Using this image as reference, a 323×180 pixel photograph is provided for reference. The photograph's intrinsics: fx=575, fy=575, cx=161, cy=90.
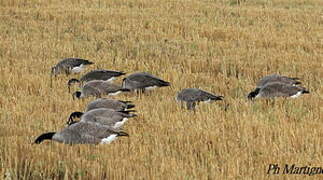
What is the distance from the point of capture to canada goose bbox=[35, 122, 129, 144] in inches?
301

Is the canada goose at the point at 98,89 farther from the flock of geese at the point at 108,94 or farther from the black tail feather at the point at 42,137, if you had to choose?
the black tail feather at the point at 42,137

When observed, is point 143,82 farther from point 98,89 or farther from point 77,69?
point 77,69

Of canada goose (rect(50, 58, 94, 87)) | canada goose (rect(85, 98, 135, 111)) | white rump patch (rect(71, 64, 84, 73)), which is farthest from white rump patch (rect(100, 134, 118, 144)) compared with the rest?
white rump patch (rect(71, 64, 84, 73))

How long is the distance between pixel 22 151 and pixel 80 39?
1100 centimetres

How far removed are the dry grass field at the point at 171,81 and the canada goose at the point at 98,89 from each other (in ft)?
0.65

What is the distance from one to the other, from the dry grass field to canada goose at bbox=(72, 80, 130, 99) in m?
0.20

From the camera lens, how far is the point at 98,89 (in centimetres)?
1077

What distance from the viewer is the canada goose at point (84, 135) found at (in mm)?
7645

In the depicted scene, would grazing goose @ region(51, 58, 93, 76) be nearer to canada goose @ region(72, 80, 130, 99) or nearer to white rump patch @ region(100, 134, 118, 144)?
canada goose @ region(72, 80, 130, 99)

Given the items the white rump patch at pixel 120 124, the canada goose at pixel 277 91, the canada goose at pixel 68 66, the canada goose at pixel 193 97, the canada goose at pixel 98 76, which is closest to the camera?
the white rump patch at pixel 120 124

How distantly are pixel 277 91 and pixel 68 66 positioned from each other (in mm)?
4846

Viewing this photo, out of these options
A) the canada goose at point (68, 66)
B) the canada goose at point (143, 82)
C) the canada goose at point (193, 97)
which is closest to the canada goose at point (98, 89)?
the canada goose at point (143, 82)

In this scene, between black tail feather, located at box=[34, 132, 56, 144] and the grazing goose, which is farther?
the grazing goose

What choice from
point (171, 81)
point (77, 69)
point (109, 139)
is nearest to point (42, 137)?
point (109, 139)
